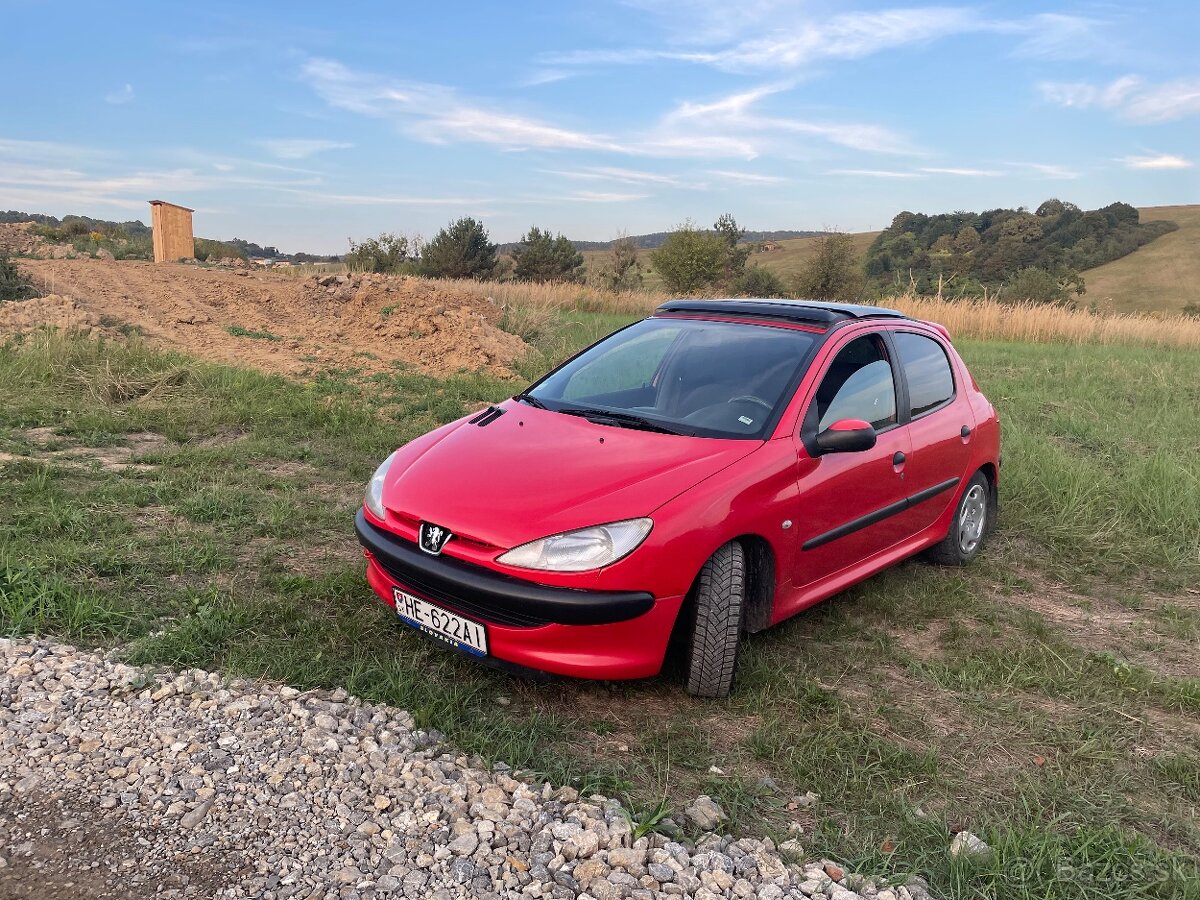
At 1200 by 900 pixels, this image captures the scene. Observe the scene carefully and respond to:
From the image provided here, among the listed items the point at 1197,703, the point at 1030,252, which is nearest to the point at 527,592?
the point at 1197,703

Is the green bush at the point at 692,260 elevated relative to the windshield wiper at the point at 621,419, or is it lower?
elevated

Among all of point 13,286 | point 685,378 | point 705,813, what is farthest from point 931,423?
point 13,286

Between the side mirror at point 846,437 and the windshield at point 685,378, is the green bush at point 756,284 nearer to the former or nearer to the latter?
the windshield at point 685,378

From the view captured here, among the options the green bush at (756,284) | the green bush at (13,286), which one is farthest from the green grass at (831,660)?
the green bush at (756,284)

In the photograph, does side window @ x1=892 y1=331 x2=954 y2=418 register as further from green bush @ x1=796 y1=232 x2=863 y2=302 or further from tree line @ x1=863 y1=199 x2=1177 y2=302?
tree line @ x1=863 y1=199 x2=1177 y2=302

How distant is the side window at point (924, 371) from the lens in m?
4.54

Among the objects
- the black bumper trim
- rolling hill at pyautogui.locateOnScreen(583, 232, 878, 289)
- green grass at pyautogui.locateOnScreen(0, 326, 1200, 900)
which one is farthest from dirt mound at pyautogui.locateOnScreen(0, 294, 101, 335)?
rolling hill at pyautogui.locateOnScreen(583, 232, 878, 289)

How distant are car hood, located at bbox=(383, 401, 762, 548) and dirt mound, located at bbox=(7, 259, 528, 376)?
697 centimetres

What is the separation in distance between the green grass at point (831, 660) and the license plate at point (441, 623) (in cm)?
22

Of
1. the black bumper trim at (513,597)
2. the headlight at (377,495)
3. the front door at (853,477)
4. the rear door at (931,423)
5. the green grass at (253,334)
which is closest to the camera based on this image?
the black bumper trim at (513,597)

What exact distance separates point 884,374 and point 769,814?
2.50 meters

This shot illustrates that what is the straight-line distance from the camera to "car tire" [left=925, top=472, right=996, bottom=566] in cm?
500

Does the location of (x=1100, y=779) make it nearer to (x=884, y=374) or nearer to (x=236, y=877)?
(x=884, y=374)

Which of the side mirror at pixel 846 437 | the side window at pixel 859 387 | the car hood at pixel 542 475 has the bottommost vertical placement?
the car hood at pixel 542 475
